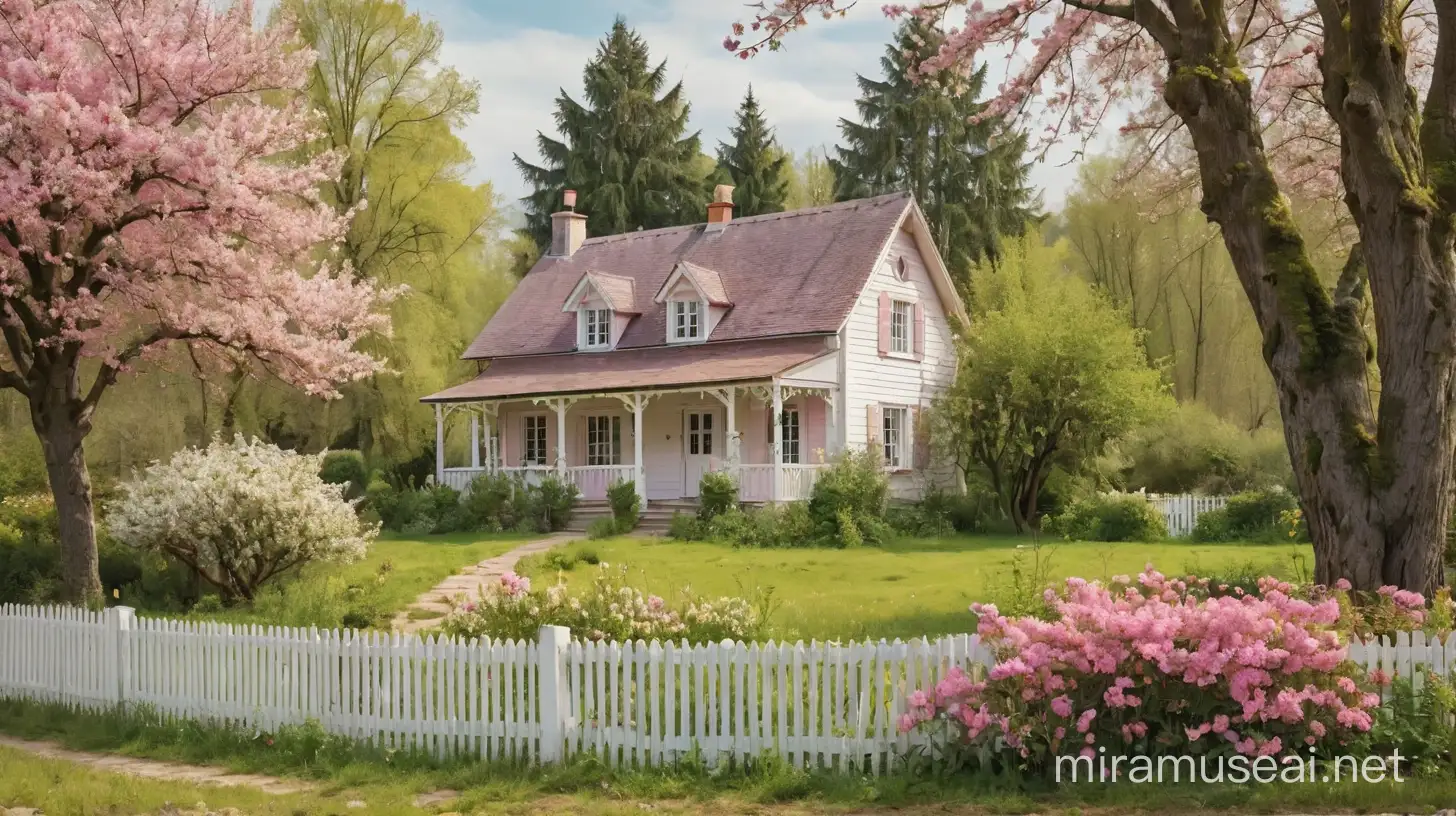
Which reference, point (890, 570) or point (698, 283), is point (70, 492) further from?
point (698, 283)

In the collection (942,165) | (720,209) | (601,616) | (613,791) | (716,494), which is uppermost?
(942,165)

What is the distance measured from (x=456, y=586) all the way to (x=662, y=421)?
44.0ft

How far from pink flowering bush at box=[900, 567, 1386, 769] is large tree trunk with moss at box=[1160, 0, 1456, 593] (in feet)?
6.97

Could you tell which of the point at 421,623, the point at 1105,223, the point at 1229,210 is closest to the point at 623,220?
the point at 1105,223

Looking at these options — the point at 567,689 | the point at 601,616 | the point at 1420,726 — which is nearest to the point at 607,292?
the point at 601,616

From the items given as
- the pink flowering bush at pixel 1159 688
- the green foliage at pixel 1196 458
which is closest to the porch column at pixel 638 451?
the green foliage at pixel 1196 458

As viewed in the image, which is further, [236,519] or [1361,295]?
[236,519]

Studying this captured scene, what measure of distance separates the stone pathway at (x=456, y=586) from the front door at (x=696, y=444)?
5.88 metres

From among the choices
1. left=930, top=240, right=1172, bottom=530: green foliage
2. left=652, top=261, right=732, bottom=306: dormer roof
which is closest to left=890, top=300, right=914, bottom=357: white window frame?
left=930, top=240, right=1172, bottom=530: green foliage

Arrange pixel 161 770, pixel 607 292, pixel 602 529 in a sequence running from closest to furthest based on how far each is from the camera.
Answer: pixel 161 770 → pixel 602 529 → pixel 607 292

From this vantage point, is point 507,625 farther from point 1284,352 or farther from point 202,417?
point 202,417

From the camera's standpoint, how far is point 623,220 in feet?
148

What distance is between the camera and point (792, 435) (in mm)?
29625

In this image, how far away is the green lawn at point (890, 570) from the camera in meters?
13.9
